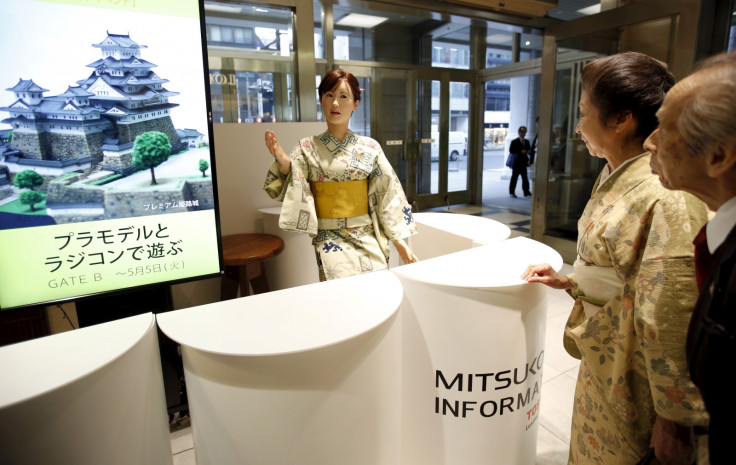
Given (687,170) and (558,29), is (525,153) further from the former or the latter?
(687,170)

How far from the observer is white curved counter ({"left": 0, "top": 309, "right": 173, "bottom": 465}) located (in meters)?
0.84

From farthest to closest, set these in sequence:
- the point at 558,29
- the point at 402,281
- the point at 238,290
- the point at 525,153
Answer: the point at 525,153, the point at 558,29, the point at 238,290, the point at 402,281

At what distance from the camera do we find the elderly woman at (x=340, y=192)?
198 cm

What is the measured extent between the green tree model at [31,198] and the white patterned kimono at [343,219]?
0.89 meters

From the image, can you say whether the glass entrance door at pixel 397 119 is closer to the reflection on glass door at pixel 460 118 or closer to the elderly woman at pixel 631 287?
the reflection on glass door at pixel 460 118

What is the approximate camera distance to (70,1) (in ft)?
4.24

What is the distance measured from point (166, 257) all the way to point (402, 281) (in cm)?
84

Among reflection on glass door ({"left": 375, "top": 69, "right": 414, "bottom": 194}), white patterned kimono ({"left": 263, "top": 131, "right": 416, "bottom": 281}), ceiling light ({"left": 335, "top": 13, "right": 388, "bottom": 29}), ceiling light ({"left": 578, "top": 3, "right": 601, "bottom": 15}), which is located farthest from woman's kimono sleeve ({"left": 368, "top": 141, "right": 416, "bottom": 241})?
ceiling light ({"left": 578, "top": 3, "right": 601, "bottom": 15})

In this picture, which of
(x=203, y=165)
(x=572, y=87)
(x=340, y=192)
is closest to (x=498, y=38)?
(x=572, y=87)

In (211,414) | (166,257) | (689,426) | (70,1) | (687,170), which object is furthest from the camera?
(166,257)

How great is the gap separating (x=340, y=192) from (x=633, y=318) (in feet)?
4.39

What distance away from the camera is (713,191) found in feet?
2.33

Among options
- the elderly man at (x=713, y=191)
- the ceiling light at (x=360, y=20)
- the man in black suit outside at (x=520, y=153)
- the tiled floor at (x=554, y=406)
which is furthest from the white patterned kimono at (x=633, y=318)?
the man in black suit outside at (x=520, y=153)

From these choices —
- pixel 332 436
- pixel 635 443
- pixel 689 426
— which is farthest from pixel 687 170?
pixel 332 436
